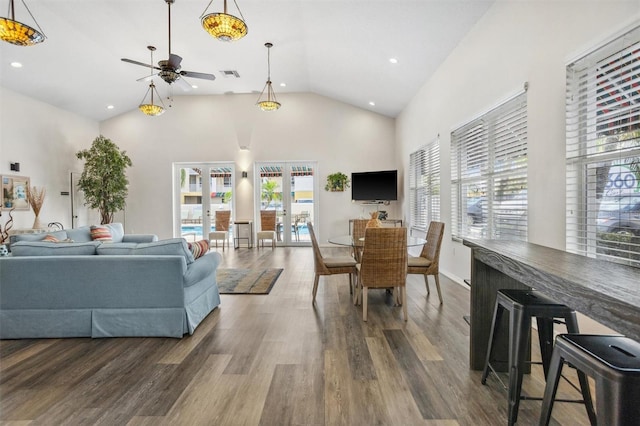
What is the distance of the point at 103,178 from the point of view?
757 cm

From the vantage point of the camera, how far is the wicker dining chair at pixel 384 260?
3041mm

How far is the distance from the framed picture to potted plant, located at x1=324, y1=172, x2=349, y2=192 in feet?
21.1

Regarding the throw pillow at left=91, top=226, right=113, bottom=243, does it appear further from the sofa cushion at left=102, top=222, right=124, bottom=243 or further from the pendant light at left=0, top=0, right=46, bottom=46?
the pendant light at left=0, top=0, right=46, bottom=46

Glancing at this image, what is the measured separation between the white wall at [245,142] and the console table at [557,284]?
6.30m

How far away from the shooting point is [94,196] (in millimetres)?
7469

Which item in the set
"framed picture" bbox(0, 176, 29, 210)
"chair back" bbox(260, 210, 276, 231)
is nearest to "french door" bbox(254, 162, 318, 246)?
"chair back" bbox(260, 210, 276, 231)

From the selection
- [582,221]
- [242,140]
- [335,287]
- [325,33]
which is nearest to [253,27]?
[325,33]

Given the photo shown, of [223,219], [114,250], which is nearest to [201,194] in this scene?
[223,219]

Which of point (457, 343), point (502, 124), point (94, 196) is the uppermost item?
point (502, 124)

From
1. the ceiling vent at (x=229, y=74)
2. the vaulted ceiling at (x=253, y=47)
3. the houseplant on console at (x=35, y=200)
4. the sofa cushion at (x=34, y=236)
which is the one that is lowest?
the sofa cushion at (x=34, y=236)

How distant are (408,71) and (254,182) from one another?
4.77 meters

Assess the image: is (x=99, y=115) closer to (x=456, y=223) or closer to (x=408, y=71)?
(x=408, y=71)

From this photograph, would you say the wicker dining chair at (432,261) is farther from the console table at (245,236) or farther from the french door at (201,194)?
the french door at (201,194)

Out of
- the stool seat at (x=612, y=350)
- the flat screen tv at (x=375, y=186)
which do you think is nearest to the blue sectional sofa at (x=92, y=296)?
the stool seat at (x=612, y=350)
